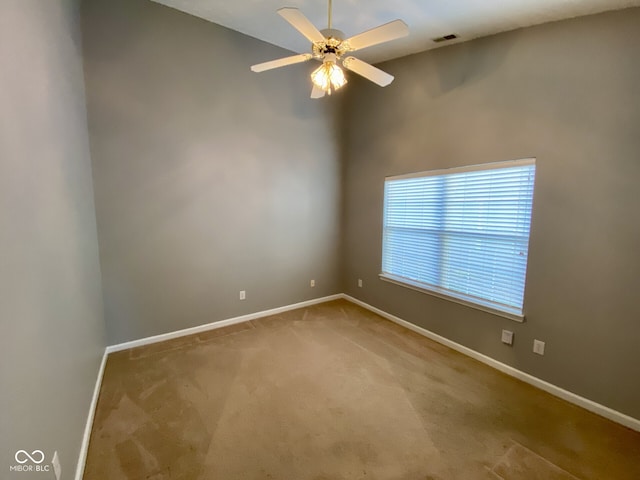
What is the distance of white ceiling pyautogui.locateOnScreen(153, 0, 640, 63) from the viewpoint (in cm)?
Answer: 223

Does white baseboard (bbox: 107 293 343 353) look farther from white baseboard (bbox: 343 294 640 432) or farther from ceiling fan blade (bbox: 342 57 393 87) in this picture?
ceiling fan blade (bbox: 342 57 393 87)

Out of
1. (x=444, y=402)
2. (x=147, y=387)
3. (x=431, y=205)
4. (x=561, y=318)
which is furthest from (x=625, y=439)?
(x=147, y=387)

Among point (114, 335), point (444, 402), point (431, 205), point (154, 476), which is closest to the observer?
point (154, 476)

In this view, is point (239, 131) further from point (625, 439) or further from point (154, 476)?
point (625, 439)

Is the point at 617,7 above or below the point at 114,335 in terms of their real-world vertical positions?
above

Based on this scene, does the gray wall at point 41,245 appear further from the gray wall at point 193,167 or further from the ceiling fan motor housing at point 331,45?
the ceiling fan motor housing at point 331,45

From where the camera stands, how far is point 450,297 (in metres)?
3.16

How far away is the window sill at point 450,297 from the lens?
2.66 meters

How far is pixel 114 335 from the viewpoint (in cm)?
295

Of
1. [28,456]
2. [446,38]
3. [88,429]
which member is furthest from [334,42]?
[88,429]

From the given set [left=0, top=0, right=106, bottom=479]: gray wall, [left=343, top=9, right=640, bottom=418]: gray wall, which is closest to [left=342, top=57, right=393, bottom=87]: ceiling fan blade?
[left=343, top=9, right=640, bottom=418]: gray wall

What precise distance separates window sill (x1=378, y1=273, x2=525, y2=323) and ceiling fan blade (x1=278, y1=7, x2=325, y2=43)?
2706mm

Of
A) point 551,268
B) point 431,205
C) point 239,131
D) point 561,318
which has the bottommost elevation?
point 561,318

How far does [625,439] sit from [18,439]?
10.9ft
